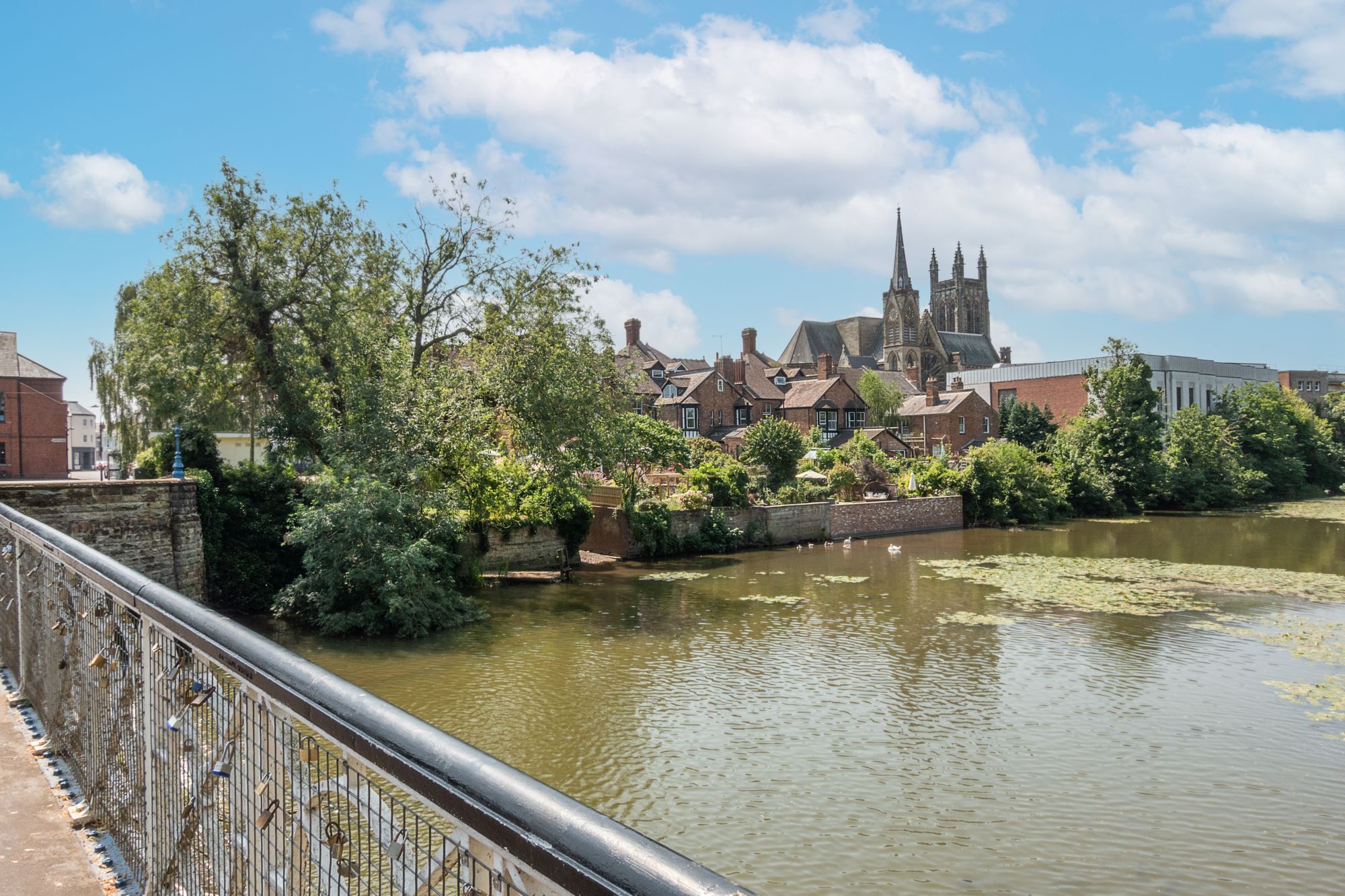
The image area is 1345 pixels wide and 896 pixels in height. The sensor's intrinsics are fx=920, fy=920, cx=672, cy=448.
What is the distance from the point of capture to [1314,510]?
46594 millimetres

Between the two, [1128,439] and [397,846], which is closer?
[397,846]

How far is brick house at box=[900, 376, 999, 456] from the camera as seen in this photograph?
5997 cm

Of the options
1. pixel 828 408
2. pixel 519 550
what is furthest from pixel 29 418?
pixel 828 408

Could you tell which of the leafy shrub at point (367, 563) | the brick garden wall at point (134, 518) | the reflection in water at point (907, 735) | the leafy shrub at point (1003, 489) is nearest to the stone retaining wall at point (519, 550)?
the reflection in water at point (907, 735)

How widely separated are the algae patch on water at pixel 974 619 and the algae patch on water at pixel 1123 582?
1.73 metres

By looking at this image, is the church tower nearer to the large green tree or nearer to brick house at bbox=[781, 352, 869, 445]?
brick house at bbox=[781, 352, 869, 445]

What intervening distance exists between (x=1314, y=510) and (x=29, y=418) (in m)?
63.8

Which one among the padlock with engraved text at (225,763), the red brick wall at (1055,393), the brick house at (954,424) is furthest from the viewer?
the red brick wall at (1055,393)

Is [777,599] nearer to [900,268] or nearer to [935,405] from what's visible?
[935,405]

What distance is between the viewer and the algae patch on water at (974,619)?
19.7 m

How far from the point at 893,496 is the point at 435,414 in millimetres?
24562

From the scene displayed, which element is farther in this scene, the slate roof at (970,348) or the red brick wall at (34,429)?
the slate roof at (970,348)

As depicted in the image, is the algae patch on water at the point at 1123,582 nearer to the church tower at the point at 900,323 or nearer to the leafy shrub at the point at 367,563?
the leafy shrub at the point at 367,563

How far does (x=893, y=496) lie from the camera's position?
40.5 meters
